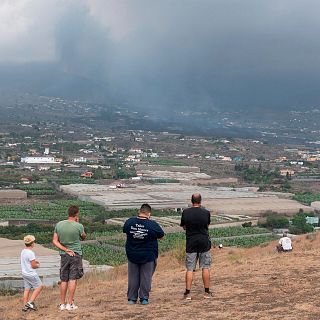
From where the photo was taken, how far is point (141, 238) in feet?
33.5

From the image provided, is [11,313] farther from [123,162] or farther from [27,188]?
[123,162]

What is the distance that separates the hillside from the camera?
979cm

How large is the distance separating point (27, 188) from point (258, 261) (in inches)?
2665

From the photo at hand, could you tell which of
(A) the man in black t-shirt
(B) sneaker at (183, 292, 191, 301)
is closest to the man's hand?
(A) the man in black t-shirt

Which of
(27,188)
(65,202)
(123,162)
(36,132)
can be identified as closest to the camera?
(65,202)

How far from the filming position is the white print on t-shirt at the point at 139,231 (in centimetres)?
1016

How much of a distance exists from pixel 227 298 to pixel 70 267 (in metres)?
2.40

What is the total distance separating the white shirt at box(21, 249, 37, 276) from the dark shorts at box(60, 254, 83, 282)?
1.71 feet

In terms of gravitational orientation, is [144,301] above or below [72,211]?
below

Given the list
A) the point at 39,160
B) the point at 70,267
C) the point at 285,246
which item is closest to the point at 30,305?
the point at 70,267

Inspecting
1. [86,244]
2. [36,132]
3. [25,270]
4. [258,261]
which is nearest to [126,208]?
[86,244]

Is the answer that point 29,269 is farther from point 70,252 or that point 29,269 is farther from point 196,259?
point 196,259

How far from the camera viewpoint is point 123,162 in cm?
12012

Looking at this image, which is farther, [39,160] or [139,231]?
[39,160]
